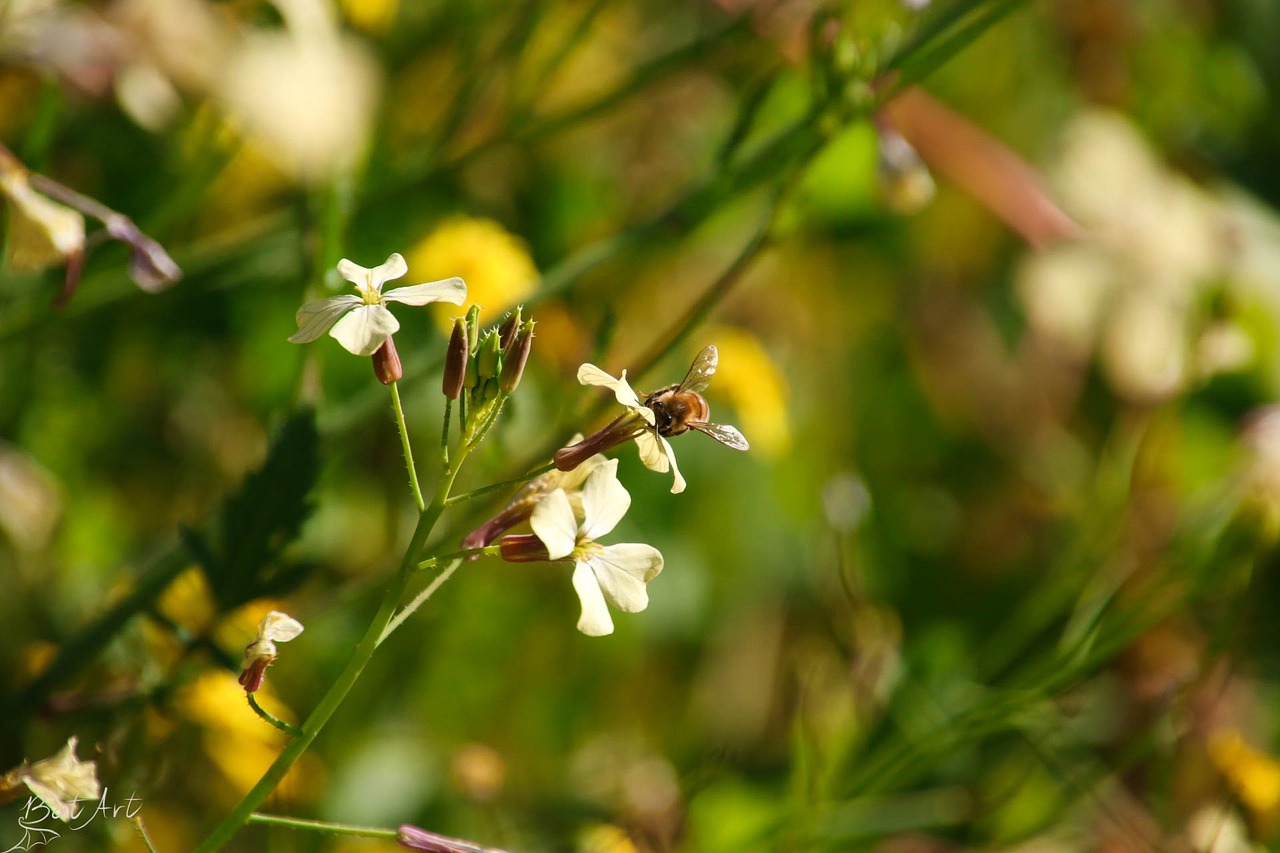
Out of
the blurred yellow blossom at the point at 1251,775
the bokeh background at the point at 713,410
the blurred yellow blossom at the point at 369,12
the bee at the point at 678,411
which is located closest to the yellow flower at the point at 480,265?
the bokeh background at the point at 713,410

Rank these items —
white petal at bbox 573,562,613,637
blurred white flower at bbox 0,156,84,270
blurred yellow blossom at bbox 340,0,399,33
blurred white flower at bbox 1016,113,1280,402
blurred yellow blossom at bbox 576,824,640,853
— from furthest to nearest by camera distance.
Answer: blurred white flower at bbox 1016,113,1280,402, blurred yellow blossom at bbox 340,0,399,33, blurred yellow blossom at bbox 576,824,640,853, blurred white flower at bbox 0,156,84,270, white petal at bbox 573,562,613,637

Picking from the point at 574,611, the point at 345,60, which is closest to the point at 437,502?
the point at 345,60

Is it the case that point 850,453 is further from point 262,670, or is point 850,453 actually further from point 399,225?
point 262,670

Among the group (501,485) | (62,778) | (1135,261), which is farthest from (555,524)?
(1135,261)

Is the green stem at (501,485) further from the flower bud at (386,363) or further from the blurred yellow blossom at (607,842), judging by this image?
the blurred yellow blossom at (607,842)

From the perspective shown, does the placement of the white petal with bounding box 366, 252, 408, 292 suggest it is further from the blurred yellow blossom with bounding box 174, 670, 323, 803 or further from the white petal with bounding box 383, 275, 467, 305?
the blurred yellow blossom with bounding box 174, 670, 323, 803

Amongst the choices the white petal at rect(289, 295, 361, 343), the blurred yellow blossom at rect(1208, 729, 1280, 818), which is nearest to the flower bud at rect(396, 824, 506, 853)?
the white petal at rect(289, 295, 361, 343)
